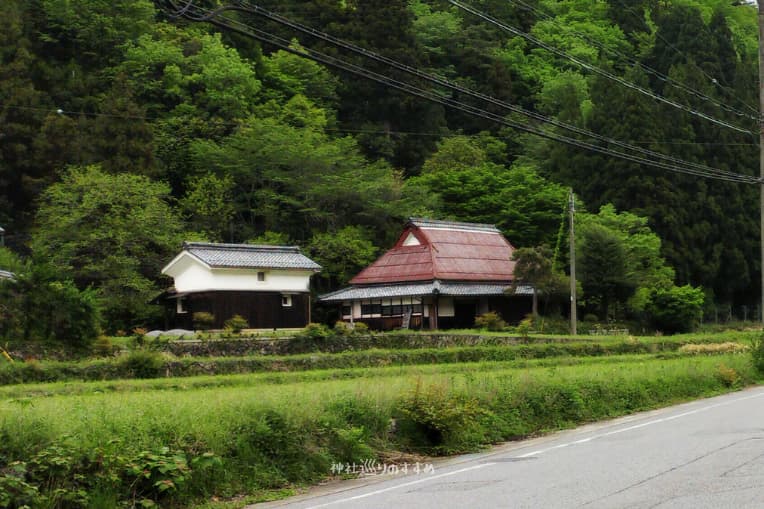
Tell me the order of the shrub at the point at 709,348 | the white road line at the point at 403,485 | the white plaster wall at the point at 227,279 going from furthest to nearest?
the white plaster wall at the point at 227,279 < the shrub at the point at 709,348 < the white road line at the point at 403,485

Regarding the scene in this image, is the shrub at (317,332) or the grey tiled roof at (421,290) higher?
the grey tiled roof at (421,290)

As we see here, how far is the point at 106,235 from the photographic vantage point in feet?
131

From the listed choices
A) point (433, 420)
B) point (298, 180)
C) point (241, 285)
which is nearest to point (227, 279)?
point (241, 285)

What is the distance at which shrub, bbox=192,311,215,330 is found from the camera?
38.9 m

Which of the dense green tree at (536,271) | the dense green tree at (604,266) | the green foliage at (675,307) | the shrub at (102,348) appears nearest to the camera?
the shrub at (102,348)

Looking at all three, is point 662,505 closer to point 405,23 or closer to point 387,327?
point 387,327

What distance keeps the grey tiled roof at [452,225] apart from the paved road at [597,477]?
111ft

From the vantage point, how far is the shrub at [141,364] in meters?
23.6

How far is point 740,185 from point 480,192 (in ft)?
57.8

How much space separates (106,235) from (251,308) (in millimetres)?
7652

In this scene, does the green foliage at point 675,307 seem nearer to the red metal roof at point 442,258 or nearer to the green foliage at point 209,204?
the red metal roof at point 442,258

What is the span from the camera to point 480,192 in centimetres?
5509

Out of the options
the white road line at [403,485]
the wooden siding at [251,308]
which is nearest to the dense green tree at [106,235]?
the wooden siding at [251,308]

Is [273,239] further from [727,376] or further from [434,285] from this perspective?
[727,376]
